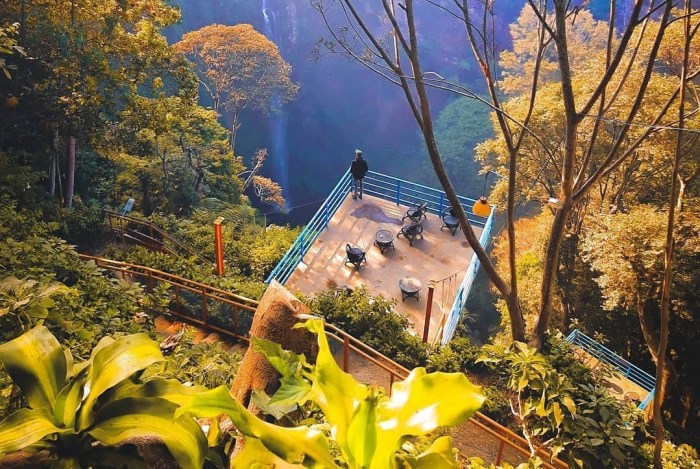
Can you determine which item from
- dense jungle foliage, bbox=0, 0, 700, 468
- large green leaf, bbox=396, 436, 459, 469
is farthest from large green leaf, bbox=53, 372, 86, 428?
large green leaf, bbox=396, 436, 459, 469

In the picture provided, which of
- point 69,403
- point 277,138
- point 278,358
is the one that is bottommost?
Answer: point 277,138

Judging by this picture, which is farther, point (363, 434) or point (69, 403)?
point (69, 403)

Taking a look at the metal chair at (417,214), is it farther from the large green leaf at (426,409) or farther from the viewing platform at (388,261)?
the large green leaf at (426,409)

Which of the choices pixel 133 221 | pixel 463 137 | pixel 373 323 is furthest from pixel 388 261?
pixel 463 137

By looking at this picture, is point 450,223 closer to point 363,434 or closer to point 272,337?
point 272,337

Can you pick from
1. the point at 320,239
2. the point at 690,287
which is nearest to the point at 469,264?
the point at 320,239

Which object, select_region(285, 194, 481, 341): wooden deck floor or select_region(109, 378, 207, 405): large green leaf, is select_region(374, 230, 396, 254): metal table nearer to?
select_region(285, 194, 481, 341): wooden deck floor

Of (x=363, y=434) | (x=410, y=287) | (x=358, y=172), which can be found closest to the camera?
(x=363, y=434)
